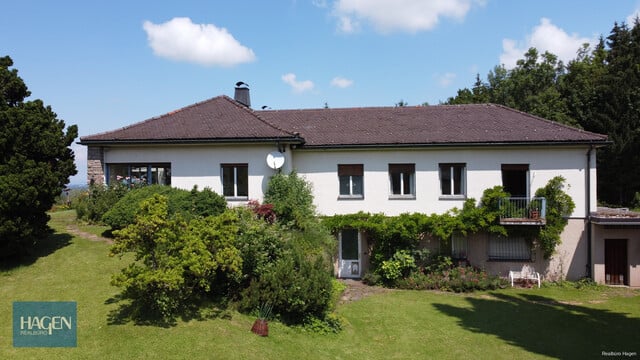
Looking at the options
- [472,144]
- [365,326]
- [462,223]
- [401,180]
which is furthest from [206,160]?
[472,144]

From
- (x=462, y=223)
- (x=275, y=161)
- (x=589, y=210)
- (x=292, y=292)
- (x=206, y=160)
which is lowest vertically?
(x=292, y=292)

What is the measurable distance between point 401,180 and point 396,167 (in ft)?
2.00

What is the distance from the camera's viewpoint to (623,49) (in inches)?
1469

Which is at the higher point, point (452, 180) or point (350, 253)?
point (452, 180)

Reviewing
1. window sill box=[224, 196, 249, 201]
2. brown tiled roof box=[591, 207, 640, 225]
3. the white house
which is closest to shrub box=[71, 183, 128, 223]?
the white house

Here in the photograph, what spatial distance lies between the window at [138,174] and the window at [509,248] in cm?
1430

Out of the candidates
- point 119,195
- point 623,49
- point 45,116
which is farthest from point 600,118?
point 45,116

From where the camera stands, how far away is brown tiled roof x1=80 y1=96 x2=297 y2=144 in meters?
16.7

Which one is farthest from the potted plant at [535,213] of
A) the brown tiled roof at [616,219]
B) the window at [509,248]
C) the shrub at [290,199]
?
the shrub at [290,199]

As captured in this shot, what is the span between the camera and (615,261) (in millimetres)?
17344

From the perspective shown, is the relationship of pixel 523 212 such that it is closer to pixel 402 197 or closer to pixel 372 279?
pixel 402 197

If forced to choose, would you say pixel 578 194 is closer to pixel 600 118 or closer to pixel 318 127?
pixel 318 127

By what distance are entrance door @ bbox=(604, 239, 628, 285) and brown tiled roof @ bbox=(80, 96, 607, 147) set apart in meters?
4.52

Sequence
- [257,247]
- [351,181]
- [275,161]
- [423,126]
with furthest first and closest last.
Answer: [423,126], [351,181], [275,161], [257,247]
